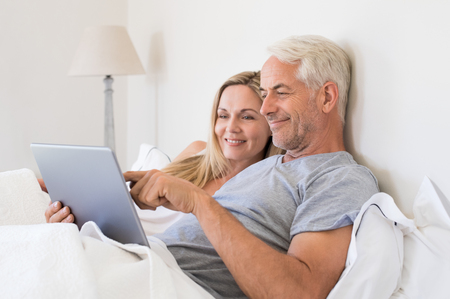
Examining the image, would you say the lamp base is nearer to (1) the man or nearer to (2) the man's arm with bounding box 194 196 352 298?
(1) the man

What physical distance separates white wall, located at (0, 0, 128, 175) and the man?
2.11m

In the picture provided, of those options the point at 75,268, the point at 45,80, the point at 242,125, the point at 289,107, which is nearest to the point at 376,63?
the point at 289,107

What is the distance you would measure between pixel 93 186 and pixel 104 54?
194 centimetres

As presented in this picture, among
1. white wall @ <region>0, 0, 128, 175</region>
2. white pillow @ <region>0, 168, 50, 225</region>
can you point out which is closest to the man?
white pillow @ <region>0, 168, 50, 225</region>

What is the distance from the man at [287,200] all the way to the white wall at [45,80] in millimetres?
2110

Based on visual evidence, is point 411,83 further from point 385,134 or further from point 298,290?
point 298,290

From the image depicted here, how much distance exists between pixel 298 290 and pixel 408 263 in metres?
0.25

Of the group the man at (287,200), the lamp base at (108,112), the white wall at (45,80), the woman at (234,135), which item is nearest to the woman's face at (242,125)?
the woman at (234,135)

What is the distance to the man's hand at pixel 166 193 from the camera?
1.01 m

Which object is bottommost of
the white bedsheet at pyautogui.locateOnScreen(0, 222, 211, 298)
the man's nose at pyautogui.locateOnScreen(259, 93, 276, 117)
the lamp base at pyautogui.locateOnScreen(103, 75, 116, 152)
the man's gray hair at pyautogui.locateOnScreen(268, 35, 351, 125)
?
the lamp base at pyautogui.locateOnScreen(103, 75, 116, 152)

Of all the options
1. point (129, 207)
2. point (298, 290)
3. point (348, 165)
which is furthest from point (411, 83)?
point (129, 207)

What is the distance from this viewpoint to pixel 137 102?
10.6 feet

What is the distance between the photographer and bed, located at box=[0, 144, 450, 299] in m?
0.77

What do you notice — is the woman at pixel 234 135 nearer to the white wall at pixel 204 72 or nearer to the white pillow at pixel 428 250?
the white wall at pixel 204 72
